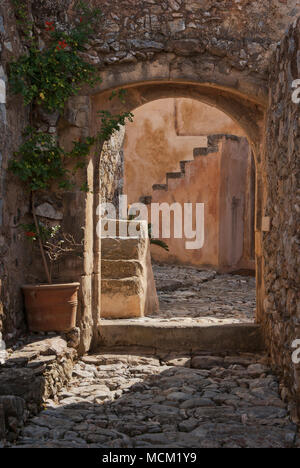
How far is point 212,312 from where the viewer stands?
646 centimetres

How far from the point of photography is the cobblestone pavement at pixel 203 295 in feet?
20.7

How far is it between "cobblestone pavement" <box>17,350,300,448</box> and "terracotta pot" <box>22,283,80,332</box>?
0.47m

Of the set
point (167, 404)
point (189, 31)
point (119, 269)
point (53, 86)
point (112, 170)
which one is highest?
point (189, 31)

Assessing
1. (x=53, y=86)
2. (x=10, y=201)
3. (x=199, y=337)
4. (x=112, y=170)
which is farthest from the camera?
(x=112, y=170)

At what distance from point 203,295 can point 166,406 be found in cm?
483

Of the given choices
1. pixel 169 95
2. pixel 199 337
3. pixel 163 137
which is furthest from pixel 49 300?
pixel 163 137

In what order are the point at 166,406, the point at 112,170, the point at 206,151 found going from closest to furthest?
the point at 166,406, the point at 112,170, the point at 206,151

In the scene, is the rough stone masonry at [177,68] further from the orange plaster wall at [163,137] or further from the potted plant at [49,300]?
the orange plaster wall at [163,137]

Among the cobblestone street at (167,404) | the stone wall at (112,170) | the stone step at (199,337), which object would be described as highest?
the stone wall at (112,170)

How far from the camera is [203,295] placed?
27.5ft

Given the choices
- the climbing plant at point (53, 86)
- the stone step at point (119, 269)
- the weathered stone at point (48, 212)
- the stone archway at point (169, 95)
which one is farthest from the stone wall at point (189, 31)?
the stone step at point (119, 269)

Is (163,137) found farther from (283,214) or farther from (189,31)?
(283,214)

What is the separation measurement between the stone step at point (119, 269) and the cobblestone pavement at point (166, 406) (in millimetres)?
1164
